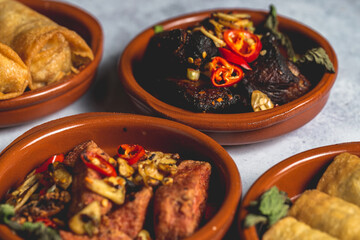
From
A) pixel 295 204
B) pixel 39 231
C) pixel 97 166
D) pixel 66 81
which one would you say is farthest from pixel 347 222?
pixel 66 81

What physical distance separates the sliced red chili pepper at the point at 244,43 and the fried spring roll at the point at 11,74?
155cm

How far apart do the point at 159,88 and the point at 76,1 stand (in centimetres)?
246

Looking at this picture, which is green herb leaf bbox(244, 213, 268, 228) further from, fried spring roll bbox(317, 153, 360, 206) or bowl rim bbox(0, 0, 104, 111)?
bowl rim bbox(0, 0, 104, 111)

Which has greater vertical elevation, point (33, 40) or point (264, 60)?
point (264, 60)

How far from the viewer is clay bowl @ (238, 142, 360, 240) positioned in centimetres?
242

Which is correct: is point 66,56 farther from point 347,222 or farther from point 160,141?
point 347,222

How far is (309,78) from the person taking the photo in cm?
346

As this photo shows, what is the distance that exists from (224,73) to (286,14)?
2125mm

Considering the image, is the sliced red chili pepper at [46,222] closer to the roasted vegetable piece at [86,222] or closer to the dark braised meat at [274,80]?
the roasted vegetable piece at [86,222]

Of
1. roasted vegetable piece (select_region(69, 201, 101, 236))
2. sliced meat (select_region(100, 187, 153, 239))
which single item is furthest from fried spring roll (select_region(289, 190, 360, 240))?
roasted vegetable piece (select_region(69, 201, 101, 236))

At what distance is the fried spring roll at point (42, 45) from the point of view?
3264 mm

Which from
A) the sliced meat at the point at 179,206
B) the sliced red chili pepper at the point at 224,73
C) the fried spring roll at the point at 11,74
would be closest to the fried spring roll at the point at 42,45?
the fried spring roll at the point at 11,74

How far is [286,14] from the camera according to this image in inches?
190

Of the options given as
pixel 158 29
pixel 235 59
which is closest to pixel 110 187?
pixel 235 59
